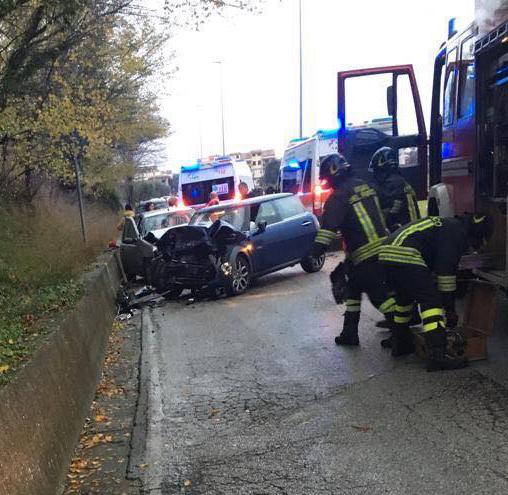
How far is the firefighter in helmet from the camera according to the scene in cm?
707

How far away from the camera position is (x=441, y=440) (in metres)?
Answer: 3.98

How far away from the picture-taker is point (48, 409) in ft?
12.5

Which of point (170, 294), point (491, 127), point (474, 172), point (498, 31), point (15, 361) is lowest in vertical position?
point (170, 294)

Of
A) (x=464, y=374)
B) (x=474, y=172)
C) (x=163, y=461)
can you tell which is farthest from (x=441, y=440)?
(x=474, y=172)

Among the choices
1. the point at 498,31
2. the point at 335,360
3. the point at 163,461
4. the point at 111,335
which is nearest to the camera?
the point at 163,461

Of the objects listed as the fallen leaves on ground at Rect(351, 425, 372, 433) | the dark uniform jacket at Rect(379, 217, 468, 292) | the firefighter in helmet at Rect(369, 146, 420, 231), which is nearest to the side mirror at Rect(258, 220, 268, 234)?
the firefighter in helmet at Rect(369, 146, 420, 231)

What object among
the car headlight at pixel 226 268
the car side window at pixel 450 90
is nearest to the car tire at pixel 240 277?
the car headlight at pixel 226 268

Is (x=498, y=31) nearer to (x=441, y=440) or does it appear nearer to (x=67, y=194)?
(x=441, y=440)

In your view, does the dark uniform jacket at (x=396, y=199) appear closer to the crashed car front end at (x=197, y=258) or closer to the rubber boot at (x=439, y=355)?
the rubber boot at (x=439, y=355)

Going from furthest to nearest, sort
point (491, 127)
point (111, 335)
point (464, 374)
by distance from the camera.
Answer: point (111, 335) → point (491, 127) → point (464, 374)

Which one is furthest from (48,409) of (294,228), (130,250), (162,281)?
(130,250)

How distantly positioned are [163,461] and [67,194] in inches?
914

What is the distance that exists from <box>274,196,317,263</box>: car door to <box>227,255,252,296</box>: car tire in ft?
3.47

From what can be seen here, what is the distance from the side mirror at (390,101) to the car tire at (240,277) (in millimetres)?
3598
